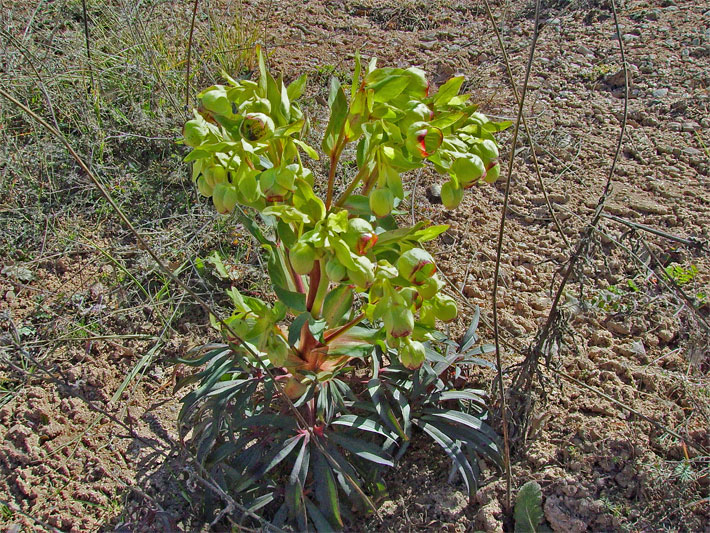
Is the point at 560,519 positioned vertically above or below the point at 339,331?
below

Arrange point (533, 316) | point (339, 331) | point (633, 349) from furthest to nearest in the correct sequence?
1. point (533, 316)
2. point (633, 349)
3. point (339, 331)

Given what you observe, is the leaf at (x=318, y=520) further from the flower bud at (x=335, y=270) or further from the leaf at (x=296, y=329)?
the flower bud at (x=335, y=270)

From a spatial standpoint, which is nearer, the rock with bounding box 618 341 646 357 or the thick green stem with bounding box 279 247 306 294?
the thick green stem with bounding box 279 247 306 294

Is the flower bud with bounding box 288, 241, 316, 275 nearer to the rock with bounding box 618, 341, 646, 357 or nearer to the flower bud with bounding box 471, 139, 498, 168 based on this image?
the flower bud with bounding box 471, 139, 498, 168

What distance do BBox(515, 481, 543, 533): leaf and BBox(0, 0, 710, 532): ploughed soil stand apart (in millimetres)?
54

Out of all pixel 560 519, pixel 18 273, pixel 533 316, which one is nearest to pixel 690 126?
pixel 533 316

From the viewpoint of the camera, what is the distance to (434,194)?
2922mm

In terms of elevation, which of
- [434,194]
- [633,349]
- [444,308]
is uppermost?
[444,308]

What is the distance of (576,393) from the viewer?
2.18 metres

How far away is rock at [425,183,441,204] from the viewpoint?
9.55ft

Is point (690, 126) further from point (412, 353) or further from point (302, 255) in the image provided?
point (302, 255)

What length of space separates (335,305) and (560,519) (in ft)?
3.27

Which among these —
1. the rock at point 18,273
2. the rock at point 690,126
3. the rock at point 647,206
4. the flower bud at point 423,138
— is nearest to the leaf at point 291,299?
the flower bud at point 423,138

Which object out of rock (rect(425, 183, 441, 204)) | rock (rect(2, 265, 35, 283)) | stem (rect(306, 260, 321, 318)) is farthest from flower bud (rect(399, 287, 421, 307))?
rock (rect(2, 265, 35, 283))
